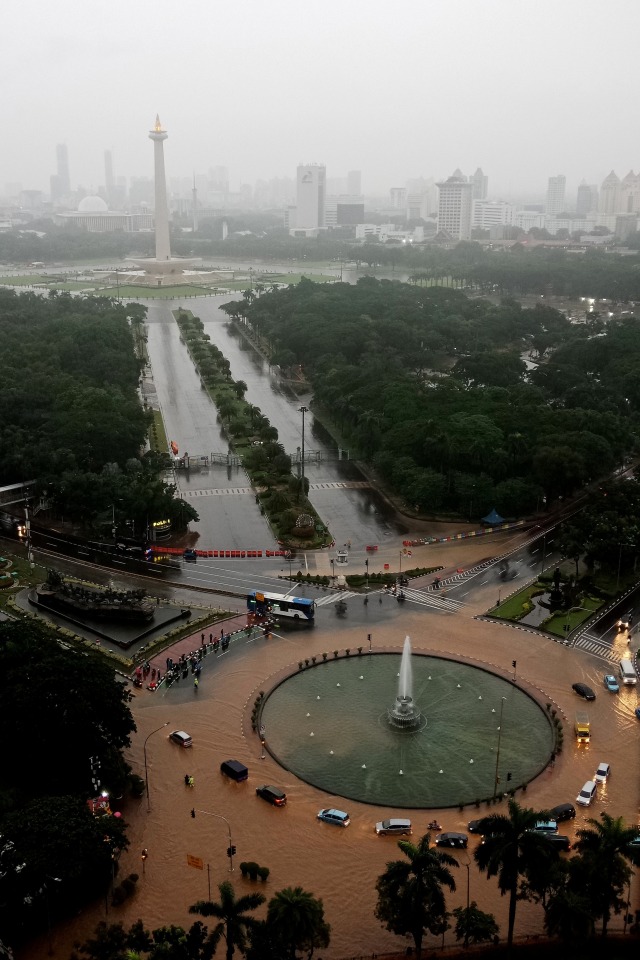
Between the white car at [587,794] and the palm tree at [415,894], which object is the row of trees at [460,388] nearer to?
the white car at [587,794]

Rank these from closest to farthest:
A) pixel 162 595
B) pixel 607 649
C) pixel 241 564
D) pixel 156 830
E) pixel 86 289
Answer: pixel 156 830, pixel 607 649, pixel 162 595, pixel 241 564, pixel 86 289

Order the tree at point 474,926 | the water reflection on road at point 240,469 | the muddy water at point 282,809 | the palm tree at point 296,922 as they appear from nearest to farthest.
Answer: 1. the palm tree at point 296,922
2. the tree at point 474,926
3. the muddy water at point 282,809
4. the water reflection on road at point 240,469

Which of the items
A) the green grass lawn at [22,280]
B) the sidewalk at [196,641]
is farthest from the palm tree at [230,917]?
the green grass lawn at [22,280]

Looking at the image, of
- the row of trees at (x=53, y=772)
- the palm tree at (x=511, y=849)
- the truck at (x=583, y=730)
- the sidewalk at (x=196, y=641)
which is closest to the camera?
the palm tree at (x=511, y=849)

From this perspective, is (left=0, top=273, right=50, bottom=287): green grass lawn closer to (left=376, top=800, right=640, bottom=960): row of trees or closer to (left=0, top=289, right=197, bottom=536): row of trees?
(left=0, top=289, right=197, bottom=536): row of trees

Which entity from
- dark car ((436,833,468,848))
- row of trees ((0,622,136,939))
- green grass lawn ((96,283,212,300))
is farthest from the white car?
green grass lawn ((96,283,212,300))

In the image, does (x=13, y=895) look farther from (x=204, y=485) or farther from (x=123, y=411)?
(x=123, y=411)

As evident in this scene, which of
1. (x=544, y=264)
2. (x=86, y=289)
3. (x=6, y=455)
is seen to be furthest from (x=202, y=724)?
(x=544, y=264)
